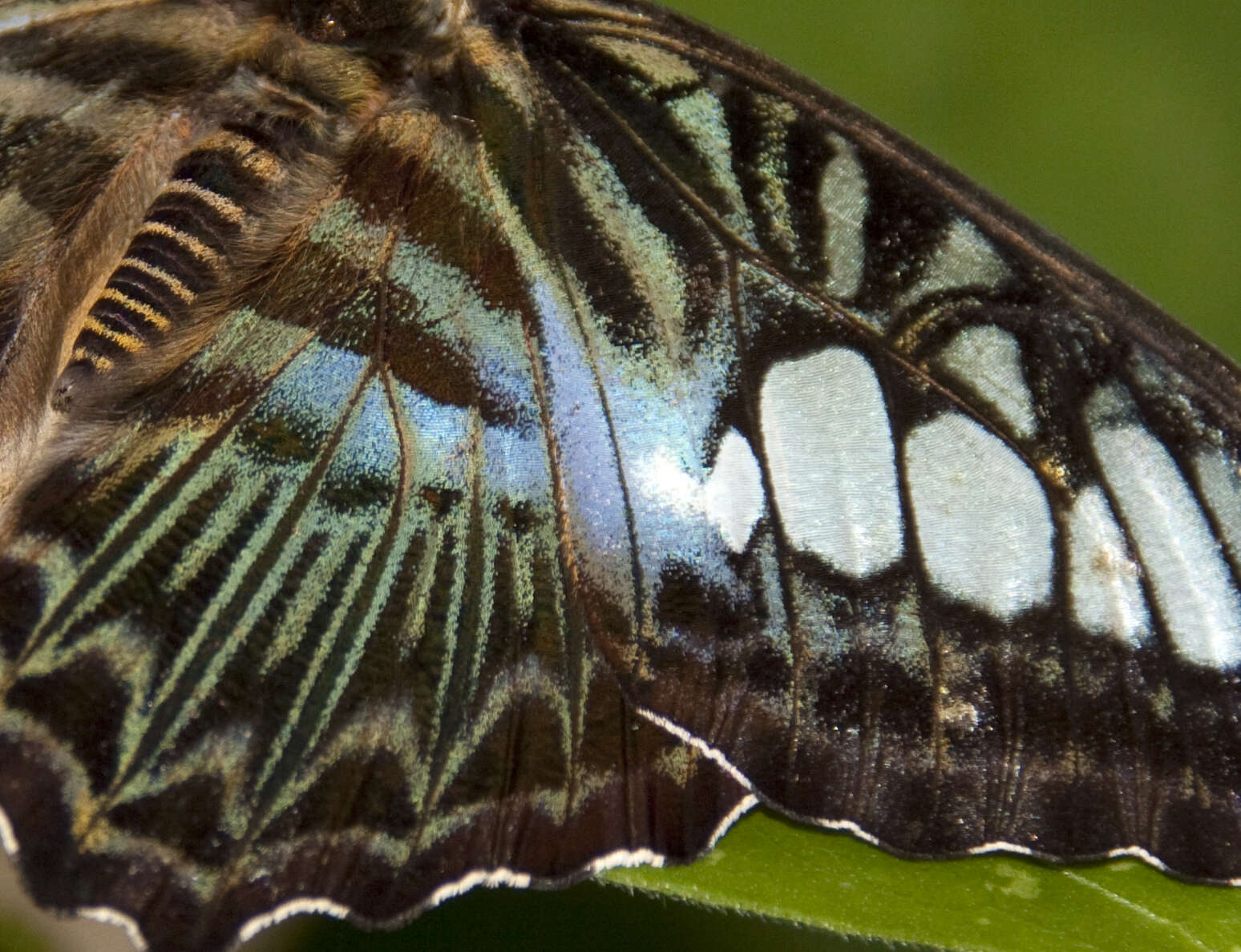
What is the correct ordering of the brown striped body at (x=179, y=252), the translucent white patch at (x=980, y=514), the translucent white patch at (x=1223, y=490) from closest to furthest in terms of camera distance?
the translucent white patch at (x=1223, y=490)
the translucent white patch at (x=980, y=514)
the brown striped body at (x=179, y=252)

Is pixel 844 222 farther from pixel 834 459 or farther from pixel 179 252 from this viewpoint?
pixel 179 252

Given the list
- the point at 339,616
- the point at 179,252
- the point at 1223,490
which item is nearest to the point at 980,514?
the point at 1223,490

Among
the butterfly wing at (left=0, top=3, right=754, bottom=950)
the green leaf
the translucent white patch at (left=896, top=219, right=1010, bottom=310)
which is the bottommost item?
the green leaf

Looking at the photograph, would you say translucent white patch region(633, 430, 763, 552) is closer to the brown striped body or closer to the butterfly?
the butterfly

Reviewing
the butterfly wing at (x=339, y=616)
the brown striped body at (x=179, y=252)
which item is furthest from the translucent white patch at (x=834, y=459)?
the brown striped body at (x=179, y=252)

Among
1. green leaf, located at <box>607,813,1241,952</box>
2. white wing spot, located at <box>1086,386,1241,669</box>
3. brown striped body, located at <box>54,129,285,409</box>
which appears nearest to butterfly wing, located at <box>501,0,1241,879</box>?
white wing spot, located at <box>1086,386,1241,669</box>

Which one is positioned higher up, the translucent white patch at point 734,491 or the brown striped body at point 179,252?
the brown striped body at point 179,252

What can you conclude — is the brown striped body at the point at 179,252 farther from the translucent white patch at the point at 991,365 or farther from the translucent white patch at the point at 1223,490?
the translucent white patch at the point at 1223,490
